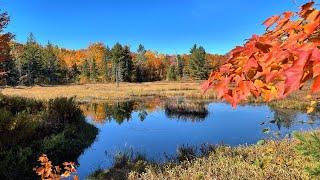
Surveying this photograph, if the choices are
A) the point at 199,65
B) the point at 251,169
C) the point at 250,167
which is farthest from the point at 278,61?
the point at 199,65

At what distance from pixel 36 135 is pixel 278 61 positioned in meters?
15.2

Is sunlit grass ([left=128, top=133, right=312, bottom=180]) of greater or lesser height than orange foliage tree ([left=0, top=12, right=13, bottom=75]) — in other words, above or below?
below

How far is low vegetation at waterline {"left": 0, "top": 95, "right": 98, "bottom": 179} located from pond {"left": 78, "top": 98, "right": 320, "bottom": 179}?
0.81 meters

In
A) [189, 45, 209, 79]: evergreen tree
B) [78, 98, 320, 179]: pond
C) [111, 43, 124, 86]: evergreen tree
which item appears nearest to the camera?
[78, 98, 320, 179]: pond

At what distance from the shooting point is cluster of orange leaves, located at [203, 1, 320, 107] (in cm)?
163

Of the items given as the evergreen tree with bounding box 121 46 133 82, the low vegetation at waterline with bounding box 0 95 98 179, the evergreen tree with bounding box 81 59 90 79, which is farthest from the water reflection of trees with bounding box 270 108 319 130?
the evergreen tree with bounding box 81 59 90 79

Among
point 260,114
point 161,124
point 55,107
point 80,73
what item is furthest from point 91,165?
point 80,73

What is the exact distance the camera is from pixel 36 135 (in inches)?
631

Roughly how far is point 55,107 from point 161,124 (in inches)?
329

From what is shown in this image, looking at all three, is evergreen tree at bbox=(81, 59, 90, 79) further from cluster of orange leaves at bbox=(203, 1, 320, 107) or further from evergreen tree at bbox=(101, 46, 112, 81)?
cluster of orange leaves at bbox=(203, 1, 320, 107)

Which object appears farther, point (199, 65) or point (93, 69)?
point (93, 69)

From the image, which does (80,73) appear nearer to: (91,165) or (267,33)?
(91,165)

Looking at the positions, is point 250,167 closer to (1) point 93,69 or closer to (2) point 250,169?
(2) point 250,169

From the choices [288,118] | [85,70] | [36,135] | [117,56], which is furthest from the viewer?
[85,70]
